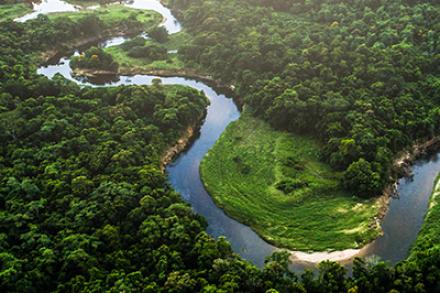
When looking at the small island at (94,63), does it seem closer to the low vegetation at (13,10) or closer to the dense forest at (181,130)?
the dense forest at (181,130)

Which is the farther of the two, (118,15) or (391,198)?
(118,15)

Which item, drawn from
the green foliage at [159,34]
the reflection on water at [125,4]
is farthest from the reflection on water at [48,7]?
the green foliage at [159,34]

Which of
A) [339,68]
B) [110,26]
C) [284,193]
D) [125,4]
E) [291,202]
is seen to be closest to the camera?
[291,202]

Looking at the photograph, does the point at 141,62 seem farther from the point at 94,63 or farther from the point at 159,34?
the point at 159,34

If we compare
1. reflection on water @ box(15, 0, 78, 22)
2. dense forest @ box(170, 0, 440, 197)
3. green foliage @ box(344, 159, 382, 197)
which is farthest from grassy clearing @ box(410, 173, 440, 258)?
reflection on water @ box(15, 0, 78, 22)

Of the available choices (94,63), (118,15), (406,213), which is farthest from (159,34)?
(406,213)

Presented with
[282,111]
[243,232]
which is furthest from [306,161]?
[243,232]
